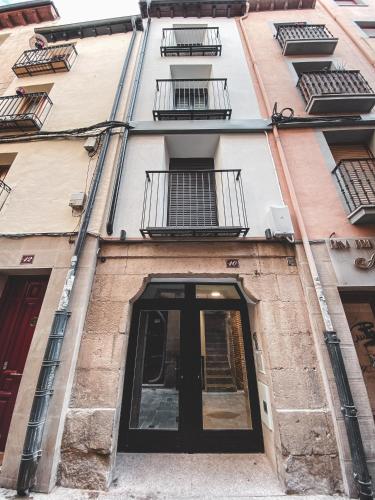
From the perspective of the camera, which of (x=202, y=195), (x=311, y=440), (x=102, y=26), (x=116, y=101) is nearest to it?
(x=311, y=440)

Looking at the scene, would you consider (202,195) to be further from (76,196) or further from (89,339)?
(89,339)

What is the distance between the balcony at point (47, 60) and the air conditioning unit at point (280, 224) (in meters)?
8.49

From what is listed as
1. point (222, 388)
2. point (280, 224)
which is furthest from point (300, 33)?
point (222, 388)

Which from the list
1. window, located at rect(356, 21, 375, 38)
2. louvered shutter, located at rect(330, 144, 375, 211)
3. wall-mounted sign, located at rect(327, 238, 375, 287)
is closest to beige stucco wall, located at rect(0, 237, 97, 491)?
wall-mounted sign, located at rect(327, 238, 375, 287)

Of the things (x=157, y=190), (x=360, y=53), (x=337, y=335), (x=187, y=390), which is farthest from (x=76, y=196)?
(x=360, y=53)

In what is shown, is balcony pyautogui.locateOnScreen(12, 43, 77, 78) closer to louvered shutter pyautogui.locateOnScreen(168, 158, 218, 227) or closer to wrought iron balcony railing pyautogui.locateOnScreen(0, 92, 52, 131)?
wrought iron balcony railing pyautogui.locateOnScreen(0, 92, 52, 131)

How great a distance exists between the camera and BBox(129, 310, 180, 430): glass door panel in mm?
4453

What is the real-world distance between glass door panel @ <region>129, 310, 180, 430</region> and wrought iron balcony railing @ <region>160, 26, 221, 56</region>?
28.2ft

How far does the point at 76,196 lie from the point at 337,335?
18.1ft

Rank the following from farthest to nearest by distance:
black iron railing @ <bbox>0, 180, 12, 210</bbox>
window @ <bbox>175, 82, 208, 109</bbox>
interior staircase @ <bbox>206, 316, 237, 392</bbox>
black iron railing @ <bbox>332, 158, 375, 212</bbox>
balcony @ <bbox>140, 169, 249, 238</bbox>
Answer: window @ <bbox>175, 82, 208, 109</bbox> → interior staircase @ <bbox>206, 316, 237, 392</bbox> → black iron railing @ <bbox>0, 180, 12, 210</bbox> → black iron railing @ <bbox>332, 158, 375, 212</bbox> → balcony @ <bbox>140, 169, 249, 238</bbox>

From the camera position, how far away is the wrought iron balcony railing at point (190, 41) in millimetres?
7672

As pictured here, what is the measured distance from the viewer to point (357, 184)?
483 centimetres

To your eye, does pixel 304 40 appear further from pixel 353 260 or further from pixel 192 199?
pixel 353 260

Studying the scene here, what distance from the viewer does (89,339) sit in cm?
385
